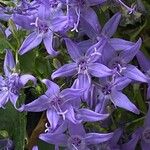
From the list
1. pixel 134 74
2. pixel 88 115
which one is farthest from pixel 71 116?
pixel 134 74

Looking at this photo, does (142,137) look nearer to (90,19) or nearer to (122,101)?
(122,101)

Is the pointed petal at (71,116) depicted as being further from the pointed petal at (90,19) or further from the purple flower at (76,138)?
the pointed petal at (90,19)

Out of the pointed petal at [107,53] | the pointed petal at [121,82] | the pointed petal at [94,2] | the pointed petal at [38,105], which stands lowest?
the pointed petal at [38,105]

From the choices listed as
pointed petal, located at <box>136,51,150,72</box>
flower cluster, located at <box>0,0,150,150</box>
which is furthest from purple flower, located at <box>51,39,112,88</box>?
pointed petal, located at <box>136,51,150,72</box>

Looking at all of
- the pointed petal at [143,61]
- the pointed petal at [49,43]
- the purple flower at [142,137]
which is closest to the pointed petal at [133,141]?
the purple flower at [142,137]

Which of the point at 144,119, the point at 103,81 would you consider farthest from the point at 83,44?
the point at 144,119

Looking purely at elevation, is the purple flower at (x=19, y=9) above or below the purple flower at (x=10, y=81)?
above

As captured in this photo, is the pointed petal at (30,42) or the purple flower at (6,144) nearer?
the pointed petal at (30,42)

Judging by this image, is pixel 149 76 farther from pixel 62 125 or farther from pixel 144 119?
pixel 62 125
